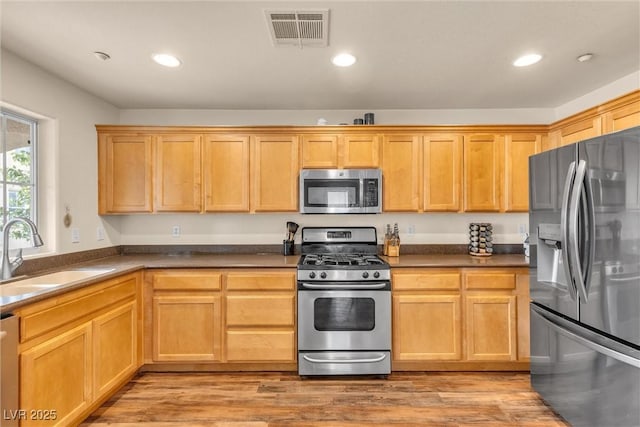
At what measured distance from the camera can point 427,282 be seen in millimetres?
2803

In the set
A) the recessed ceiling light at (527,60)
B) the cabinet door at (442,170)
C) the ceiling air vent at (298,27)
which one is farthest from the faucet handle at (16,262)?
the recessed ceiling light at (527,60)

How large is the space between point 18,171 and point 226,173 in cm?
154

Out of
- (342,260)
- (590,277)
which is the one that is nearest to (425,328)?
(342,260)

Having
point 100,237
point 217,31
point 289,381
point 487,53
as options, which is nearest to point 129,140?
point 100,237

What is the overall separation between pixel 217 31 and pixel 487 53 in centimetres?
179

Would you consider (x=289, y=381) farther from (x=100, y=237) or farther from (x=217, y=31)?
(x=217, y=31)

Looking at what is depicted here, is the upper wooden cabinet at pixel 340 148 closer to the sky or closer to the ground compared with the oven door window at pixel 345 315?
closer to the sky

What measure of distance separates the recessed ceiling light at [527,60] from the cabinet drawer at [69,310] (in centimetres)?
332

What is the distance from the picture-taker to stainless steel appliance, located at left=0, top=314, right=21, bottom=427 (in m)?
1.51

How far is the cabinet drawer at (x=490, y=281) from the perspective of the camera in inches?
110

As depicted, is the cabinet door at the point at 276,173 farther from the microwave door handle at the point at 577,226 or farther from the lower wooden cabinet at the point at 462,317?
the microwave door handle at the point at 577,226

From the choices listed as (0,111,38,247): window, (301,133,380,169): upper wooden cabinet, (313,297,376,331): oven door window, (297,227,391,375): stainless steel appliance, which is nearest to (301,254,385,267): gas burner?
(297,227,391,375): stainless steel appliance

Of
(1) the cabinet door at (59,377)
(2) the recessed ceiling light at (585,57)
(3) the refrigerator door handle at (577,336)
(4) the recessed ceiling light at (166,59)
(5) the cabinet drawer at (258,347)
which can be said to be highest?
(2) the recessed ceiling light at (585,57)

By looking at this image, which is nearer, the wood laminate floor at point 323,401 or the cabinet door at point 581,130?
the wood laminate floor at point 323,401
